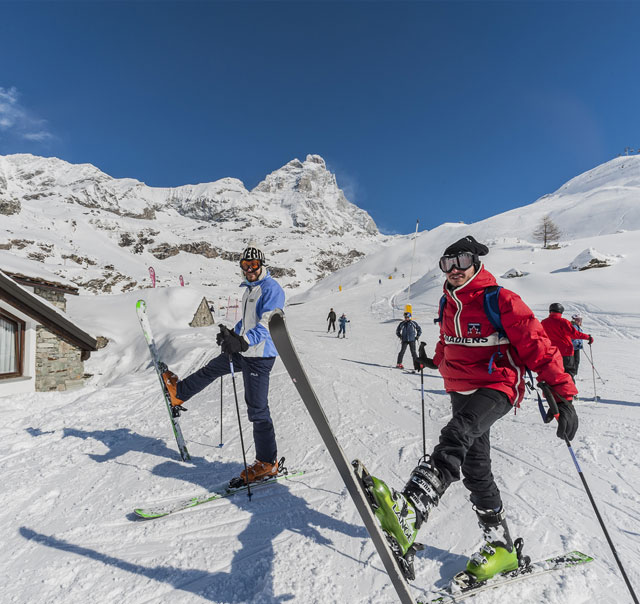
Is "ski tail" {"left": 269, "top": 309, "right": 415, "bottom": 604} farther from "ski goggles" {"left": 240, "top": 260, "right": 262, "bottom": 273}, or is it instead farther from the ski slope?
"ski goggles" {"left": 240, "top": 260, "right": 262, "bottom": 273}

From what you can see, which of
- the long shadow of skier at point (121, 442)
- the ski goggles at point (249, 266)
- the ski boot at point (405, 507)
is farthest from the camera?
the long shadow of skier at point (121, 442)

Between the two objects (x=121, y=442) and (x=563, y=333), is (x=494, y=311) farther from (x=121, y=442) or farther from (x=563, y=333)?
(x=563, y=333)

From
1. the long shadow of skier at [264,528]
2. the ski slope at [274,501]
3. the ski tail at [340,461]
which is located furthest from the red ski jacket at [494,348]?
the long shadow of skier at [264,528]

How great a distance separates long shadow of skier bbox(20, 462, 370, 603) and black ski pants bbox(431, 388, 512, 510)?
3.30 ft

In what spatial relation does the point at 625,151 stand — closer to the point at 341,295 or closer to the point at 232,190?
the point at 341,295

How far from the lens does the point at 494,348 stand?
198cm

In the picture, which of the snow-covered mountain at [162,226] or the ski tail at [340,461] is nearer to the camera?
the ski tail at [340,461]

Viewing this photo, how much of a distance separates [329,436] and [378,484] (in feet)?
1.09

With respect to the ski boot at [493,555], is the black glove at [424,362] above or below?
above

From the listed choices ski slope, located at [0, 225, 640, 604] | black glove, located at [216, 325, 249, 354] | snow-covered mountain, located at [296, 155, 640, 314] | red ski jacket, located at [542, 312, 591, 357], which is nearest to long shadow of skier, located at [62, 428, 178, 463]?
ski slope, located at [0, 225, 640, 604]

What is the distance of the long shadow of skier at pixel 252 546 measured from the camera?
6.59ft

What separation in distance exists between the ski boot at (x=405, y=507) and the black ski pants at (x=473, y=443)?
98 mm

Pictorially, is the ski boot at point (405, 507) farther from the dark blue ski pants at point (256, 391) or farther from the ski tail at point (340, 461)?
the dark blue ski pants at point (256, 391)

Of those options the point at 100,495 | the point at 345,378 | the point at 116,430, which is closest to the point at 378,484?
the point at 100,495
